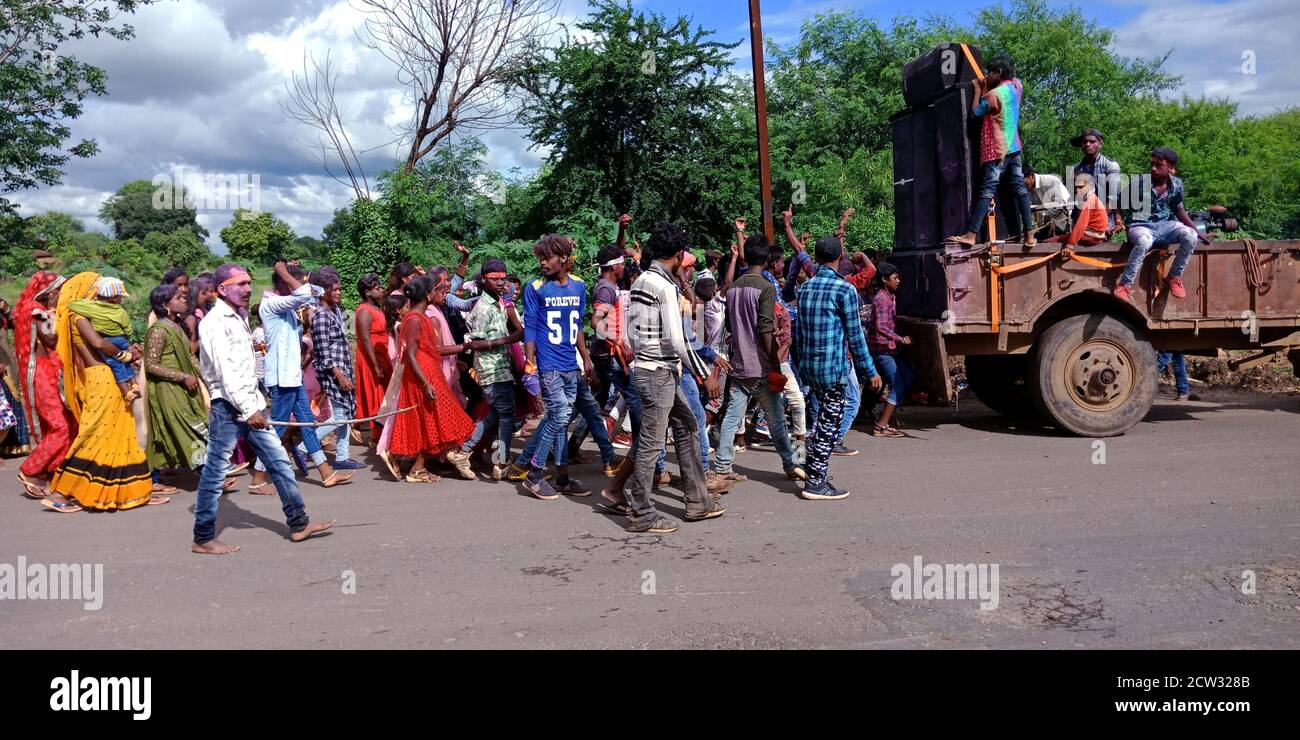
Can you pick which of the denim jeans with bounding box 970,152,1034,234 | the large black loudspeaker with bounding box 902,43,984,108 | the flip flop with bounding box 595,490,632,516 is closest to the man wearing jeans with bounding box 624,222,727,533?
the flip flop with bounding box 595,490,632,516

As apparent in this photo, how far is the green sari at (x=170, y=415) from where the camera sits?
7.14 metres

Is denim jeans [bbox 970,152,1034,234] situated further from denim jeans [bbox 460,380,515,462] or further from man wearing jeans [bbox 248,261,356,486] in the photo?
man wearing jeans [bbox 248,261,356,486]

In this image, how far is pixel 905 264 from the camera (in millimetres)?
9258

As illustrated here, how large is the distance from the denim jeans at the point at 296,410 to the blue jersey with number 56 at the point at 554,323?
2.02 m

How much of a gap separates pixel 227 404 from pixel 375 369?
284cm

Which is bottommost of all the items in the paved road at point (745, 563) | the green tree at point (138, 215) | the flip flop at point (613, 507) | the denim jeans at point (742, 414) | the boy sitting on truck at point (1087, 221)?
the paved road at point (745, 563)

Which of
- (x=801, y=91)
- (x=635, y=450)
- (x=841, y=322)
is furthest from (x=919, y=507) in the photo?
(x=801, y=91)

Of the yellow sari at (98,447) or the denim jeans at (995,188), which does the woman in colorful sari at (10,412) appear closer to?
the yellow sari at (98,447)

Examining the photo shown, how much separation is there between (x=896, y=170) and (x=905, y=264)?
62.1 inches

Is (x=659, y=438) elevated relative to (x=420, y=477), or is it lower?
elevated

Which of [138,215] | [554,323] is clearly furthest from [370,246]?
[138,215]

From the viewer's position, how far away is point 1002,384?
989 cm

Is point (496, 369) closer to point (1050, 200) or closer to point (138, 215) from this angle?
point (1050, 200)

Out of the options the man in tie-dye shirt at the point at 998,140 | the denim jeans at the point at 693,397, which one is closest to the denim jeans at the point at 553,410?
the denim jeans at the point at 693,397
